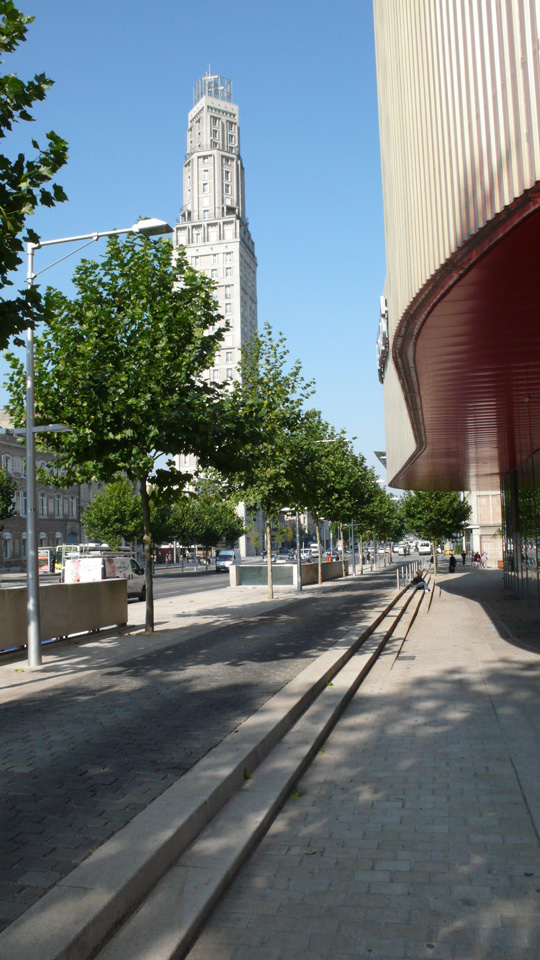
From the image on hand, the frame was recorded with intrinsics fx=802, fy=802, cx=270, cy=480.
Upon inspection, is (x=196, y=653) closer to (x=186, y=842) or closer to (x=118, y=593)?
(x=118, y=593)

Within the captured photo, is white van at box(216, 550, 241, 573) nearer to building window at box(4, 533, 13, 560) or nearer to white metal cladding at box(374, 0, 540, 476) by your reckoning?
building window at box(4, 533, 13, 560)

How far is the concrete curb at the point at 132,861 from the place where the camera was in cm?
347

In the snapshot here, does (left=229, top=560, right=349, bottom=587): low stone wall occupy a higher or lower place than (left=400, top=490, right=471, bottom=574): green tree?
lower

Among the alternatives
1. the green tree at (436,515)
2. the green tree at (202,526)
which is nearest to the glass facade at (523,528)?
the green tree at (436,515)

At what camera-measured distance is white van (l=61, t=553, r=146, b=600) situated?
103ft

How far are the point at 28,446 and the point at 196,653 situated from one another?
4.42m

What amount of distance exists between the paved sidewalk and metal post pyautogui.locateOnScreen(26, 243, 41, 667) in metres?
5.42

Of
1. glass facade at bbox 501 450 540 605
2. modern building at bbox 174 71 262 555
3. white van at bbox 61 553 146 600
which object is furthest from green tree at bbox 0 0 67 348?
modern building at bbox 174 71 262 555

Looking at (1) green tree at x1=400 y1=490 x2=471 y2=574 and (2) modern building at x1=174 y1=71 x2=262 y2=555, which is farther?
(2) modern building at x1=174 y1=71 x2=262 y2=555

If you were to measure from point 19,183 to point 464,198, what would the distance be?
3.94 meters

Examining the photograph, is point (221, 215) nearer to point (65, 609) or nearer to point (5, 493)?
point (5, 493)

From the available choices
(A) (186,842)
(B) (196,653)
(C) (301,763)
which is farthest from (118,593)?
(A) (186,842)

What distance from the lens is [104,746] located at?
7.12 m

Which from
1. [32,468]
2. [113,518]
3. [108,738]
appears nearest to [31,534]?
[32,468]
